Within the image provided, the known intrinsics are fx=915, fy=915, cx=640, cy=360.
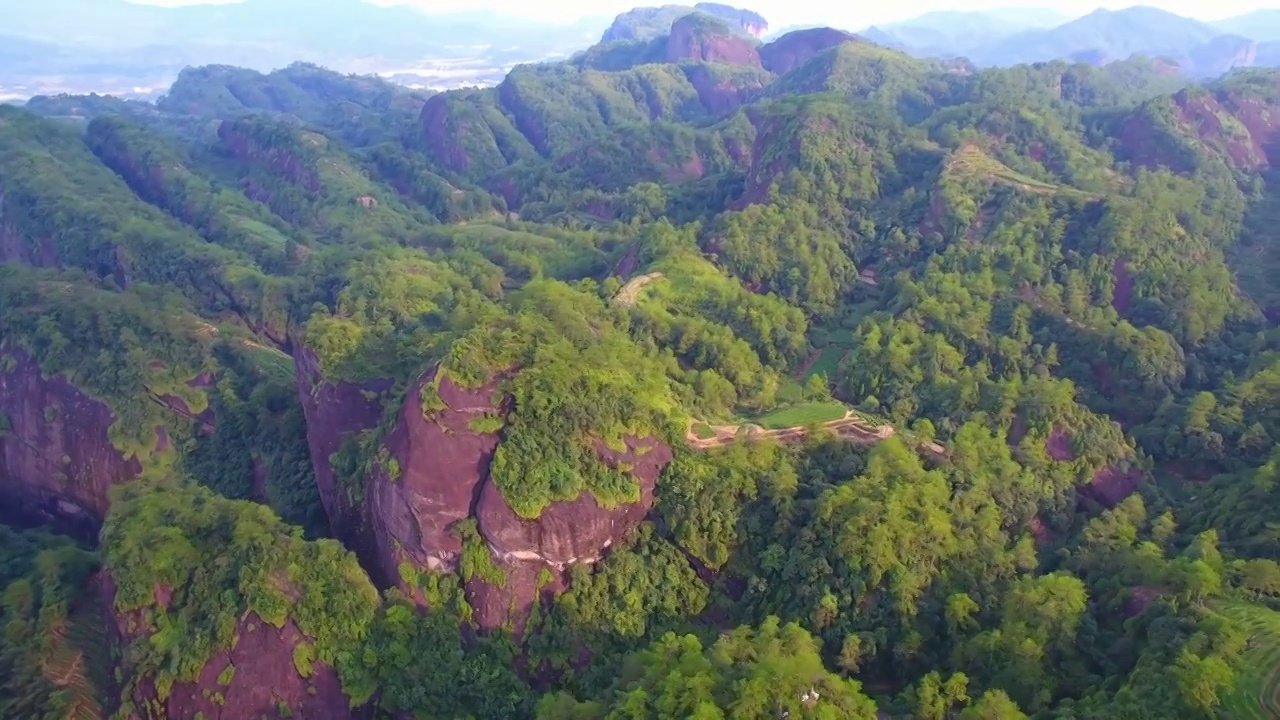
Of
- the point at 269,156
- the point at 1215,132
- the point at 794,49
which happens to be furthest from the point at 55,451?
the point at 794,49

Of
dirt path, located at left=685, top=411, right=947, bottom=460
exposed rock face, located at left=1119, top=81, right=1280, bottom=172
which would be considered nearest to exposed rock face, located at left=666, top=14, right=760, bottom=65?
exposed rock face, located at left=1119, top=81, right=1280, bottom=172

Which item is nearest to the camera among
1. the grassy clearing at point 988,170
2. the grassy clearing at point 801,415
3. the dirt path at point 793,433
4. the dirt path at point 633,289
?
the dirt path at point 793,433

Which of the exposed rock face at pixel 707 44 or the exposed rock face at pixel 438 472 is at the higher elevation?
the exposed rock face at pixel 707 44

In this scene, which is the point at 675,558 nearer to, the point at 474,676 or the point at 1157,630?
the point at 474,676

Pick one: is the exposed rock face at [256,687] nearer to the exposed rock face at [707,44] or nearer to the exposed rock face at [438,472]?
the exposed rock face at [438,472]

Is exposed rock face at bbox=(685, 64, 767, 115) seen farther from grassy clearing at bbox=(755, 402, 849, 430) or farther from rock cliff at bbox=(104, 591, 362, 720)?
rock cliff at bbox=(104, 591, 362, 720)

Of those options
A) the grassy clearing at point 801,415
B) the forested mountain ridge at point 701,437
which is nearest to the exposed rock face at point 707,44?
the forested mountain ridge at point 701,437
